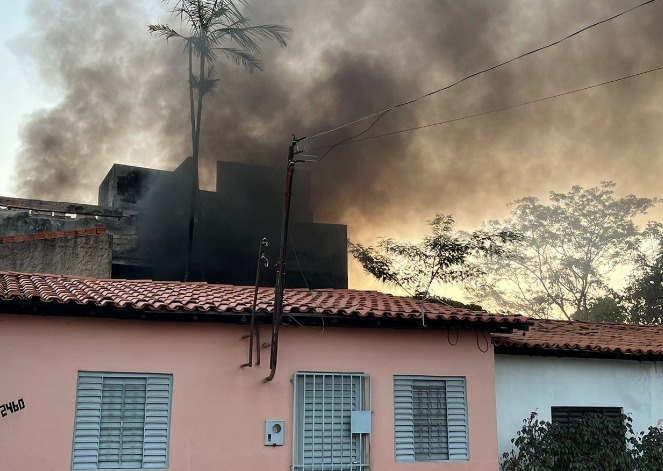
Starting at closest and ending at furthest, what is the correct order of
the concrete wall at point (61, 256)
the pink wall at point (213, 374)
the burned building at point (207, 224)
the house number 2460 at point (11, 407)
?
the house number 2460 at point (11, 407)
the pink wall at point (213, 374)
the concrete wall at point (61, 256)
the burned building at point (207, 224)

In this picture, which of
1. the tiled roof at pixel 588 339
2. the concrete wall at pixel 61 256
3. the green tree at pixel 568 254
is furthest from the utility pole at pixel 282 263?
the green tree at pixel 568 254

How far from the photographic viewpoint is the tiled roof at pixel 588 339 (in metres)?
11.7

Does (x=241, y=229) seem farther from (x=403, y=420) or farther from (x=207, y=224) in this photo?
(x=403, y=420)

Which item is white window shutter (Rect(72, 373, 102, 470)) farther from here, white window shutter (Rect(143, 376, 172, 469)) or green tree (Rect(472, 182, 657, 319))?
green tree (Rect(472, 182, 657, 319))

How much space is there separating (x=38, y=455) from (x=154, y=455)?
1.35 m

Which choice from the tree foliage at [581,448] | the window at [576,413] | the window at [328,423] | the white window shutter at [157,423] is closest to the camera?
the white window shutter at [157,423]

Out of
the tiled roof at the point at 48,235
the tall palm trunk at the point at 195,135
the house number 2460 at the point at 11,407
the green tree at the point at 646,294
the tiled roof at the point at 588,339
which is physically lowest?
the house number 2460 at the point at 11,407

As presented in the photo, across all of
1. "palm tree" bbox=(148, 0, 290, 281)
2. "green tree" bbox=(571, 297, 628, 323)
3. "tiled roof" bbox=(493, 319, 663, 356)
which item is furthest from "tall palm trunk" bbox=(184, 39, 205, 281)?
"green tree" bbox=(571, 297, 628, 323)

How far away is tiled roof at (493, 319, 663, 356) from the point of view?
460 inches

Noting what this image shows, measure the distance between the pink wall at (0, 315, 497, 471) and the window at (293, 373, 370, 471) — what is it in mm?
138

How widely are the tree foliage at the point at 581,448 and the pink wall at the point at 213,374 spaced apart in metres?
0.57

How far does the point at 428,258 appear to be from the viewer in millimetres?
24297

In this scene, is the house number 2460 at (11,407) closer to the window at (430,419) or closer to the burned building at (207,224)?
the window at (430,419)

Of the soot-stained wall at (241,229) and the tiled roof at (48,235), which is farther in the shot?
the soot-stained wall at (241,229)
